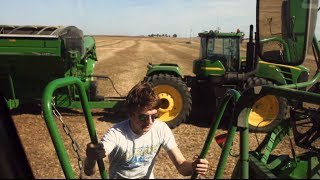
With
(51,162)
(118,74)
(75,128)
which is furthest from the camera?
(118,74)

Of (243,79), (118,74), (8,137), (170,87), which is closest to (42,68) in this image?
(170,87)

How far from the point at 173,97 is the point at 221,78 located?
107 centimetres

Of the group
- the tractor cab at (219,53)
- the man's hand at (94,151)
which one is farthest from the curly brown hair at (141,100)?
the tractor cab at (219,53)

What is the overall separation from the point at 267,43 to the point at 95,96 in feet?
22.2

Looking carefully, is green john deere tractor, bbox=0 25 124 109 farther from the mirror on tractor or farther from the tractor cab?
the mirror on tractor

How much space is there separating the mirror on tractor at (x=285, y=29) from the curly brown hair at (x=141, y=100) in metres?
1.08

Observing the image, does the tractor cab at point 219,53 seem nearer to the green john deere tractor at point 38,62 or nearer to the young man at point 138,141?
the green john deere tractor at point 38,62

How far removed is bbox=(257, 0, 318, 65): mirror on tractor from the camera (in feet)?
9.13

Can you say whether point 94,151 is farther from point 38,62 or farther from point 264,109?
point 264,109

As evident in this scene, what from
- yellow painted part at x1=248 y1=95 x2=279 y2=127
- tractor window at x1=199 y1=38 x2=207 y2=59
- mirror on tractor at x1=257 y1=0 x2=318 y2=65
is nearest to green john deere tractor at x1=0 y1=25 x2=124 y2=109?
tractor window at x1=199 y1=38 x2=207 y2=59

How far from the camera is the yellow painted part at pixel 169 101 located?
8.75 meters

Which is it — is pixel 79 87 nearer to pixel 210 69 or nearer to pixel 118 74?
pixel 210 69

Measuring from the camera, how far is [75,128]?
28.2 ft

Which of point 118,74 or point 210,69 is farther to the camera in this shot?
point 118,74
